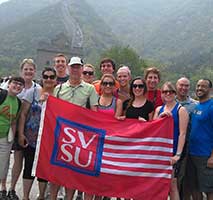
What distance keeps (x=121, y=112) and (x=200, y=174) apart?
1.47 metres

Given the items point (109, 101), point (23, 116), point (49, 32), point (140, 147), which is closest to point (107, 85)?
point (109, 101)

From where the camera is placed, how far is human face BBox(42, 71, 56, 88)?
18.4 feet

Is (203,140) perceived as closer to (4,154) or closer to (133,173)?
(133,173)

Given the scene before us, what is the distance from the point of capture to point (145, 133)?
5.35m

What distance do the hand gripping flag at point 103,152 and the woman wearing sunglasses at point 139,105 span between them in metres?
0.12

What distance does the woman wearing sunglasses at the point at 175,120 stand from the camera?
5125 mm

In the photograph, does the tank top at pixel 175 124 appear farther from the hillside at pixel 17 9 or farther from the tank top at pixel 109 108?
the hillside at pixel 17 9

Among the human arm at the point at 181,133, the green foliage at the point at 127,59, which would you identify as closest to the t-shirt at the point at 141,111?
the human arm at the point at 181,133

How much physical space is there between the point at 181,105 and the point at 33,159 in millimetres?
2433

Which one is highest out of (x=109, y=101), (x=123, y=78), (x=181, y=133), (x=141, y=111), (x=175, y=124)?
(x=123, y=78)

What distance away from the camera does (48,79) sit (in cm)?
562

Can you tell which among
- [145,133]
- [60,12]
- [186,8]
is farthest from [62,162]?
[186,8]

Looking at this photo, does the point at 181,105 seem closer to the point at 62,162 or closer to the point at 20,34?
the point at 62,162

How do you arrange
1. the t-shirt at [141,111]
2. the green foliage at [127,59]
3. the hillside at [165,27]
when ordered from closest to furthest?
the t-shirt at [141,111] < the green foliage at [127,59] < the hillside at [165,27]
